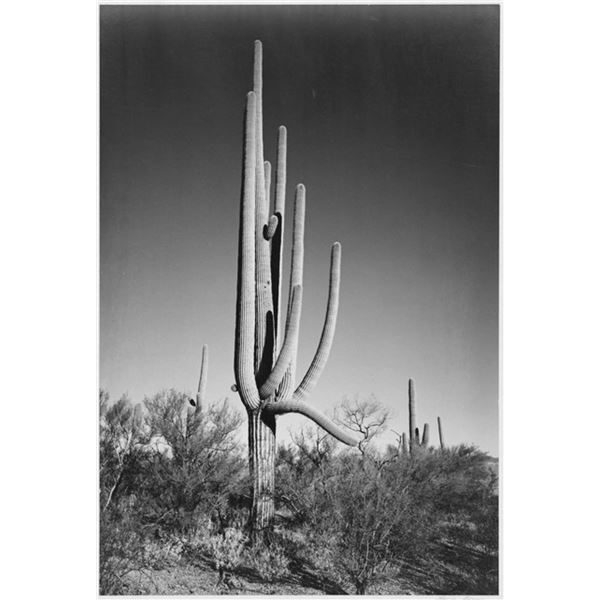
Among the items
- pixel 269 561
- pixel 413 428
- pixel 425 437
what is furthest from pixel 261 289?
pixel 269 561

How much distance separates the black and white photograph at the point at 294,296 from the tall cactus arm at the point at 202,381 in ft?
0.06

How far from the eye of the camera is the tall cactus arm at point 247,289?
9000 millimetres

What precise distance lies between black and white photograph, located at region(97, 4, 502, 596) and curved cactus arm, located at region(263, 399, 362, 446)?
0.10 feet

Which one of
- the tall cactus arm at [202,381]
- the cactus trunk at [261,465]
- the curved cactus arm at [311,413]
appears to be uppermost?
the tall cactus arm at [202,381]

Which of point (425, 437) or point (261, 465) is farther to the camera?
point (425, 437)

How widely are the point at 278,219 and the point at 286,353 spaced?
1859 millimetres

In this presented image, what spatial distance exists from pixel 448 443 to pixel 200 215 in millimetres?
4379

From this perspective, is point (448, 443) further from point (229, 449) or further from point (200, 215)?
point (200, 215)

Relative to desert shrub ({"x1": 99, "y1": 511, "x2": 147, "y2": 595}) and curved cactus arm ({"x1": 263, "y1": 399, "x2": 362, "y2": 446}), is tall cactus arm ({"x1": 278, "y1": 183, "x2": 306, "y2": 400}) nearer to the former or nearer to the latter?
curved cactus arm ({"x1": 263, "y1": 399, "x2": 362, "y2": 446})

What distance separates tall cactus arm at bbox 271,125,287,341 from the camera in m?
9.77

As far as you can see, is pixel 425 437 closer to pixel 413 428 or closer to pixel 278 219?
pixel 413 428

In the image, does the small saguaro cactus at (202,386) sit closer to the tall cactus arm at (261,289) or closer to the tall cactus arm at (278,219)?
the tall cactus arm at (261,289)

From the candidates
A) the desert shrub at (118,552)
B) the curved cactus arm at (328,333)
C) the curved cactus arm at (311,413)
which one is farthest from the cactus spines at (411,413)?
the desert shrub at (118,552)

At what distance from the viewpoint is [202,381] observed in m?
9.70
